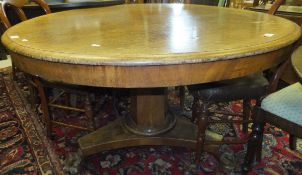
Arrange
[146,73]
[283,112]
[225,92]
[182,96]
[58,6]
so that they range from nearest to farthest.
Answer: [146,73], [283,112], [225,92], [182,96], [58,6]

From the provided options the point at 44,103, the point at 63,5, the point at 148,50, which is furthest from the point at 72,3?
the point at 148,50

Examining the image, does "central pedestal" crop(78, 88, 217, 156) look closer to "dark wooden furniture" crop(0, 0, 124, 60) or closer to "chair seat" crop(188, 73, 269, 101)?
"chair seat" crop(188, 73, 269, 101)

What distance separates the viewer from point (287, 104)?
1.02 meters

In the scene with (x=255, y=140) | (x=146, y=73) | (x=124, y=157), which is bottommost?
(x=124, y=157)

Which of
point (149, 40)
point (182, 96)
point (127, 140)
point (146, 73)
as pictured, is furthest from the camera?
point (182, 96)

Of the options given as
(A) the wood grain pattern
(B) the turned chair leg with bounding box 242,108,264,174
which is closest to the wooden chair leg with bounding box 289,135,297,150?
(B) the turned chair leg with bounding box 242,108,264,174

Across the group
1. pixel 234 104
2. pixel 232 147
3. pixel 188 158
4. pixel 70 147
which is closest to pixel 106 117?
pixel 70 147

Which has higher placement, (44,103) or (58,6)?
(58,6)

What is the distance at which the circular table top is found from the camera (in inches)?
28.1

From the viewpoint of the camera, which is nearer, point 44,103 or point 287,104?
point 287,104

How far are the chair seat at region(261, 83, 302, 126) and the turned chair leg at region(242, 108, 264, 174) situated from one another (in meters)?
0.07

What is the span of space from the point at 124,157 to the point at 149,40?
87 cm

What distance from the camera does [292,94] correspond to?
1.07 meters

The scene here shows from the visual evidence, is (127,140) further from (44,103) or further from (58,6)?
(58,6)
